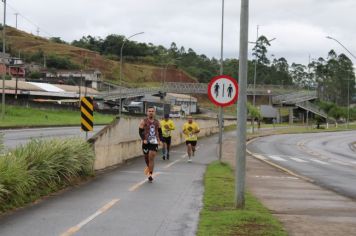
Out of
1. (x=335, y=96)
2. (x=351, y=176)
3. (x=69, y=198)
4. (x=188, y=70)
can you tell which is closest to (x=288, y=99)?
(x=335, y=96)

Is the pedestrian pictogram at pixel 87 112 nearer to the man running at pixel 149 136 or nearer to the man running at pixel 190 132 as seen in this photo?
the man running at pixel 149 136

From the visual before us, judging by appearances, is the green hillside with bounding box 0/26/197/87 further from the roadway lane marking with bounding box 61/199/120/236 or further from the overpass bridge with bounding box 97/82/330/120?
the roadway lane marking with bounding box 61/199/120/236

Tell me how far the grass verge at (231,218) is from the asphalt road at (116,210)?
8.4 inches

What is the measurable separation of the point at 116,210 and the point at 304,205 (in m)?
3.84

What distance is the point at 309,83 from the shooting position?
187m

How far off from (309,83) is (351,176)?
171622mm

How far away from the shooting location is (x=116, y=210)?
32.2 ft

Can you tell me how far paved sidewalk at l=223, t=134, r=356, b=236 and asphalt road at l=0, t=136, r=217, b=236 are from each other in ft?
4.75

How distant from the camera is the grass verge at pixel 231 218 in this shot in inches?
311

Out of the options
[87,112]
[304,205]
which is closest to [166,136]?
[87,112]

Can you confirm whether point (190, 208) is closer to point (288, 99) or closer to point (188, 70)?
point (288, 99)

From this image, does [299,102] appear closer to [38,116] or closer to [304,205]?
[38,116]

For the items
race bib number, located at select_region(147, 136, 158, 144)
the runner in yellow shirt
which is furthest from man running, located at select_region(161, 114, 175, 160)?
race bib number, located at select_region(147, 136, 158, 144)

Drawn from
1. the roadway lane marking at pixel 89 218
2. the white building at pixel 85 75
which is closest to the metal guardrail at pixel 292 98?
the white building at pixel 85 75
